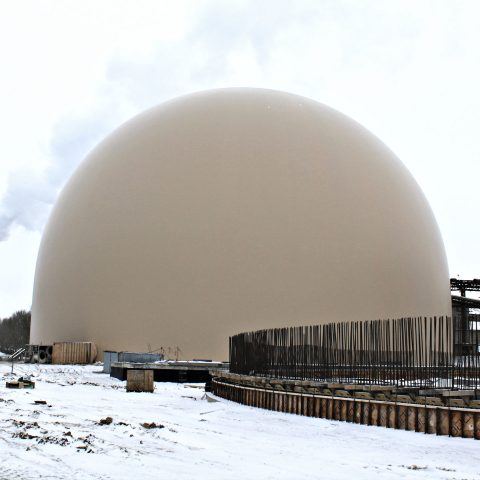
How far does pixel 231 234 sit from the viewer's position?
30906 mm

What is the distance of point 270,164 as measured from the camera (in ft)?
107

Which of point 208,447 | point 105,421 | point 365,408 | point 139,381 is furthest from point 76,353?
point 208,447

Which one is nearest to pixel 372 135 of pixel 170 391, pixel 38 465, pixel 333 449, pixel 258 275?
pixel 258 275

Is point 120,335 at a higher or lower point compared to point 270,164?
lower

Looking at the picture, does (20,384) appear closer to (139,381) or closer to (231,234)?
(139,381)

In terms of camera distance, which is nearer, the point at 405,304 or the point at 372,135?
the point at 405,304

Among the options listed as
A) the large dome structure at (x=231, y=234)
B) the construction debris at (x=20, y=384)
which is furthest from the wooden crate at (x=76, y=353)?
the construction debris at (x=20, y=384)

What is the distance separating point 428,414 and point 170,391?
10.3 meters

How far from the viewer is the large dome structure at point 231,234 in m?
30.4

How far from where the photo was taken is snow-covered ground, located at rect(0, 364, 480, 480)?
692 centimetres

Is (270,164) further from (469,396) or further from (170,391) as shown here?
(469,396)

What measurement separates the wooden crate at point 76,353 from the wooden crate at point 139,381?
51.3 feet

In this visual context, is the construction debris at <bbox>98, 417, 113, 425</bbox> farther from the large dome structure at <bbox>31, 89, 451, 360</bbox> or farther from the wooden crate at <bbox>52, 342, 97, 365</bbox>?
the wooden crate at <bbox>52, 342, 97, 365</bbox>

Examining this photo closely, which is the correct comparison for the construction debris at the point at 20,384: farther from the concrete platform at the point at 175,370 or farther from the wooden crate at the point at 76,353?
the wooden crate at the point at 76,353
